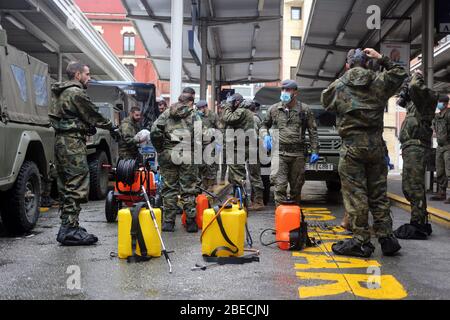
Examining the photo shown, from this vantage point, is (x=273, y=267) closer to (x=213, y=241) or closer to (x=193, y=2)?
(x=213, y=241)

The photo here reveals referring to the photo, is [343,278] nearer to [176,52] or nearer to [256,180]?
[256,180]

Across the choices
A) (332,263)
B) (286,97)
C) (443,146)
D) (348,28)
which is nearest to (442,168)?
(443,146)

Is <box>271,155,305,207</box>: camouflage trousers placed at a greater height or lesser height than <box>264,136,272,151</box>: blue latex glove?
lesser

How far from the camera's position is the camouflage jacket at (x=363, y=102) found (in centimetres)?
524

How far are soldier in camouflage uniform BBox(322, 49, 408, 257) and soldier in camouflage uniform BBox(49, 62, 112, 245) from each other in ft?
8.88

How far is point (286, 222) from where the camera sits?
18.7 feet

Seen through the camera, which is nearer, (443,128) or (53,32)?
(443,128)

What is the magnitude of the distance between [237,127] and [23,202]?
4.13m

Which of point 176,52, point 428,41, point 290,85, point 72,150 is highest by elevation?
point 428,41

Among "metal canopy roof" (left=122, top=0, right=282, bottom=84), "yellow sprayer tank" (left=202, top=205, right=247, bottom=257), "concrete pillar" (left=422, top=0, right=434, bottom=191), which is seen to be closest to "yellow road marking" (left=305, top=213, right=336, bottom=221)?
"yellow sprayer tank" (left=202, top=205, right=247, bottom=257)

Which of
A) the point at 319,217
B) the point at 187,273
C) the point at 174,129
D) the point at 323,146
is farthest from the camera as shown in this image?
the point at 323,146

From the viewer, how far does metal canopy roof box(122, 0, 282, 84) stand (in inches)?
543

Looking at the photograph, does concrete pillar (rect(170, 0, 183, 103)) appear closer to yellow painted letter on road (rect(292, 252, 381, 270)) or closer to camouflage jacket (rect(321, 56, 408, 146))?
camouflage jacket (rect(321, 56, 408, 146))
